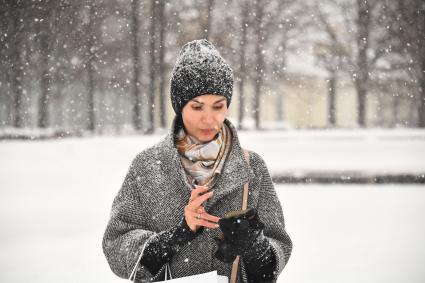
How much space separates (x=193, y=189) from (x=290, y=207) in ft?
20.4

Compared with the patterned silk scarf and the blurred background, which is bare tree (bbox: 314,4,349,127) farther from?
the patterned silk scarf

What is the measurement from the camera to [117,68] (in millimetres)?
14648

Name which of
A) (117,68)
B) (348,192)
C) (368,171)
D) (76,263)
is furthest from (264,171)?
(117,68)

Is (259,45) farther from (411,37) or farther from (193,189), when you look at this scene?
(193,189)

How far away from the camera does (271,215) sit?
174cm

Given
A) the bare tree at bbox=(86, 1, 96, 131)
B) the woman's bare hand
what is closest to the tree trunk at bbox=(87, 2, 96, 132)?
the bare tree at bbox=(86, 1, 96, 131)

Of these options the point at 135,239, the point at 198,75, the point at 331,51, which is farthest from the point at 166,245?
the point at 331,51

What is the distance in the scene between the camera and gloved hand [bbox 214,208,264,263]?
1408 millimetres

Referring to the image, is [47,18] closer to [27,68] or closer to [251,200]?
[27,68]

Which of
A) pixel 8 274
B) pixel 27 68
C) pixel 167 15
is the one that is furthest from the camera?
pixel 27 68

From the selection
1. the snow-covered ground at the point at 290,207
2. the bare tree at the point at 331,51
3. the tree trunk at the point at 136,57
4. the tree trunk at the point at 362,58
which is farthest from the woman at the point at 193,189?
the bare tree at the point at 331,51

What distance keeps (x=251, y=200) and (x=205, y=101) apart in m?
0.39

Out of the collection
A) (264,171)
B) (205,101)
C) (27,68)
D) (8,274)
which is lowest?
(8,274)

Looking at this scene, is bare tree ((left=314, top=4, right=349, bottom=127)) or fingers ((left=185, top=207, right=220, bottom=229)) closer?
fingers ((left=185, top=207, right=220, bottom=229))
